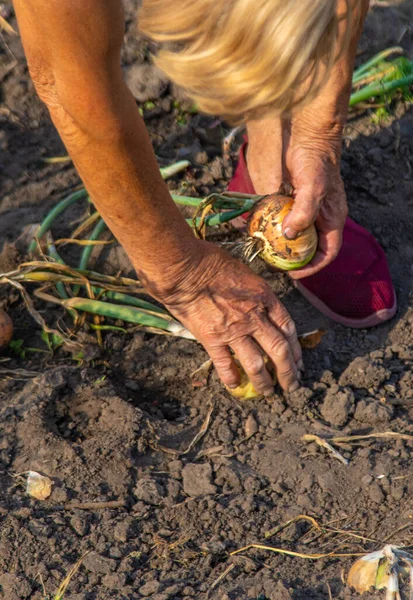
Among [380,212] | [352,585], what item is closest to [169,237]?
[352,585]

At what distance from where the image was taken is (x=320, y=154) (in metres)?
2.44

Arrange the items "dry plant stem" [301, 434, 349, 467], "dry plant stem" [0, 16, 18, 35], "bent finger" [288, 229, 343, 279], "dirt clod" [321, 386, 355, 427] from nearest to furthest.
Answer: "dry plant stem" [301, 434, 349, 467]
"dirt clod" [321, 386, 355, 427]
"bent finger" [288, 229, 343, 279]
"dry plant stem" [0, 16, 18, 35]

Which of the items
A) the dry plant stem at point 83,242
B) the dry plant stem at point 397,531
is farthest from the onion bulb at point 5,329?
the dry plant stem at point 397,531

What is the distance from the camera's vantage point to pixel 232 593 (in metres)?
1.74

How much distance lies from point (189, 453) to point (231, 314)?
1.33 feet

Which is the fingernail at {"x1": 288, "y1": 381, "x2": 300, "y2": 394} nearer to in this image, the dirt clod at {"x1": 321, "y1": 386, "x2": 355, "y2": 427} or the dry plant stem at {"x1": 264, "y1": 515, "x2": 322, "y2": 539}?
the dirt clod at {"x1": 321, "y1": 386, "x2": 355, "y2": 427}

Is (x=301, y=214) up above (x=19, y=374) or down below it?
above

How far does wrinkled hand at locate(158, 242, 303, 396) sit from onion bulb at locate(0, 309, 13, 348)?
0.57 metres

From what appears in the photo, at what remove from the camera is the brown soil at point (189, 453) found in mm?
1865

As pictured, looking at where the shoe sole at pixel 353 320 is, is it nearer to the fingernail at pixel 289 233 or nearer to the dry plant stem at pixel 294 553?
the fingernail at pixel 289 233

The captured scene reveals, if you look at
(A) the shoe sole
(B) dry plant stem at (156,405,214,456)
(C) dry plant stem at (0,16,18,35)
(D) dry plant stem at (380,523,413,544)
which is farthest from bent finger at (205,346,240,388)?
(C) dry plant stem at (0,16,18,35)

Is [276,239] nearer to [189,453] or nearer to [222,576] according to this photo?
[189,453]

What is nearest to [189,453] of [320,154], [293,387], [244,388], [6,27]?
[244,388]

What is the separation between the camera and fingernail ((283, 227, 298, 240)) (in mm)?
2232
